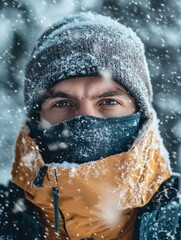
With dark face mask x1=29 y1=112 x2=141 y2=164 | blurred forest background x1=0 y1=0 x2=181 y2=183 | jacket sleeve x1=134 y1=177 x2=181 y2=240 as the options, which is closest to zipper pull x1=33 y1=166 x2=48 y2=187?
dark face mask x1=29 y1=112 x2=141 y2=164

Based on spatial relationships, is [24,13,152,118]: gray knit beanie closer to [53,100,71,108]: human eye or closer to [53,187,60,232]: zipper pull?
[53,100,71,108]: human eye

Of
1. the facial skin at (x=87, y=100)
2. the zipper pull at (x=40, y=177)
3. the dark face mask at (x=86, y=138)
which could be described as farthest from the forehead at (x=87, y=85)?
the zipper pull at (x=40, y=177)

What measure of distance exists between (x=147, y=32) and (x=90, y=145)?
405 centimetres

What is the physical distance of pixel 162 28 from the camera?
604cm

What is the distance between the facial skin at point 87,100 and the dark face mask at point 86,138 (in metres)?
0.08

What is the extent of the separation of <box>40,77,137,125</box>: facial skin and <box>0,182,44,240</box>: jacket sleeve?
19.0 inches

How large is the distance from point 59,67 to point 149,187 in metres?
0.85

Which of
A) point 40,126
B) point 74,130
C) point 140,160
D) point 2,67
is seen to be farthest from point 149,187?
point 2,67

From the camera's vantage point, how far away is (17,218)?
7.76 feet

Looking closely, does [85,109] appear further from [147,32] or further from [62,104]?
[147,32]

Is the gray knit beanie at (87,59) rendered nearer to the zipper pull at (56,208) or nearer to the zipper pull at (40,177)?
the zipper pull at (40,177)

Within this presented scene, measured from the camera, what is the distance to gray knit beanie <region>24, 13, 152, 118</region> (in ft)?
7.88

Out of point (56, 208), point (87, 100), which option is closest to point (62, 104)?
point (87, 100)

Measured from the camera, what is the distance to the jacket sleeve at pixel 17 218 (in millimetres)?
2256
